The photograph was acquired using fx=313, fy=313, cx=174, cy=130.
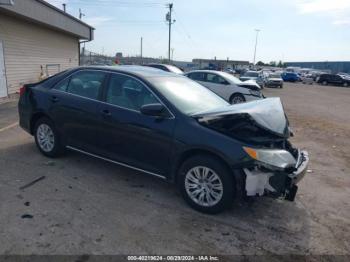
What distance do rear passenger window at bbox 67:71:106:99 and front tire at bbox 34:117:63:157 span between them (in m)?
0.73

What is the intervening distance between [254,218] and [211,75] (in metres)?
10.5

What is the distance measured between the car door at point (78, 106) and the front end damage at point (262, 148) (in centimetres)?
169

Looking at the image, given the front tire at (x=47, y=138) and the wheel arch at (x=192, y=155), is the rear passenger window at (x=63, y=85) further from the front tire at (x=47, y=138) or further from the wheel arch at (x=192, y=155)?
the wheel arch at (x=192, y=155)

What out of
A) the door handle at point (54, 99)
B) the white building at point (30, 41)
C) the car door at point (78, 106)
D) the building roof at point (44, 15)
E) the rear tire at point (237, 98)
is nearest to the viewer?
the car door at point (78, 106)

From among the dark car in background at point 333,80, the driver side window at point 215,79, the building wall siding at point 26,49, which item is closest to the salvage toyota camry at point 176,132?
the driver side window at point 215,79

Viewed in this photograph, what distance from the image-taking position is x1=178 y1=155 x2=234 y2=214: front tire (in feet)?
11.8

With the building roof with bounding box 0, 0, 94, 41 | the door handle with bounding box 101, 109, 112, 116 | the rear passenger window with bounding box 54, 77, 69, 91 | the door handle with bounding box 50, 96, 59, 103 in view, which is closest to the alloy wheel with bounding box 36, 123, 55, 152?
the door handle with bounding box 50, 96, 59, 103

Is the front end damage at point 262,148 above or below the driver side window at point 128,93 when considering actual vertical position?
below

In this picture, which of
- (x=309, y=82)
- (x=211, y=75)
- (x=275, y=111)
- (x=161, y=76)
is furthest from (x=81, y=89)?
(x=309, y=82)

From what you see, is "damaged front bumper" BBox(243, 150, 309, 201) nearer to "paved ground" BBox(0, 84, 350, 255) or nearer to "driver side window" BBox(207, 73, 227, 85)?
"paved ground" BBox(0, 84, 350, 255)

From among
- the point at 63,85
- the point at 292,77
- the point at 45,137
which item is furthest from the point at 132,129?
the point at 292,77

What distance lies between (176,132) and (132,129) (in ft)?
2.24

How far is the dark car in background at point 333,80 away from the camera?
41.2m

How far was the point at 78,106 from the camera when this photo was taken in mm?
4758
